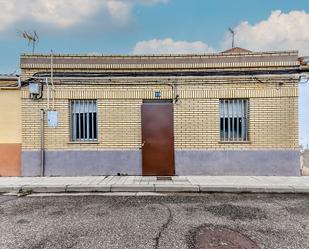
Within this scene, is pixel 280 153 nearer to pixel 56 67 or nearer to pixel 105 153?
pixel 105 153

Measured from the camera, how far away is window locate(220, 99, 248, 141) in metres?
9.70

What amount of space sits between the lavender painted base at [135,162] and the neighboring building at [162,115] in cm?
3

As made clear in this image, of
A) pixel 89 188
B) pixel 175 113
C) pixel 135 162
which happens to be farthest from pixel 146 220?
pixel 175 113

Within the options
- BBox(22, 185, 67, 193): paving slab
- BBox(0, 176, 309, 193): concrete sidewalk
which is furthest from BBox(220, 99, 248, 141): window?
BBox(22, 185, 67, 193): paving slab

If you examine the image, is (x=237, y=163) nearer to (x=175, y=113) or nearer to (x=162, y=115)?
(x=175, y=113)

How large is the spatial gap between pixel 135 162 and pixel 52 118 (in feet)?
10.6

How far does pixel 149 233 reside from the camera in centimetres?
463

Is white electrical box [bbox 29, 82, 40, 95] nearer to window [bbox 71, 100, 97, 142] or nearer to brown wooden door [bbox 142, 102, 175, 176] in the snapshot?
window [bbox 71, 100, 97, 142]

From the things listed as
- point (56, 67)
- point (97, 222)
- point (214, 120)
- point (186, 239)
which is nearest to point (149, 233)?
point (186, 239)

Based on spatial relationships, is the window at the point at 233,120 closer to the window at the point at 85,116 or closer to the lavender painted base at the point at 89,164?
the lavender painted base at the point at 89,164

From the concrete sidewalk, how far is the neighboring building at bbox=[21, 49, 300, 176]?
77 cm

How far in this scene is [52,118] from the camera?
9609 mm

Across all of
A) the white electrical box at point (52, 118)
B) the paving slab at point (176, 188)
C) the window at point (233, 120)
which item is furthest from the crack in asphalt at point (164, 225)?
the white electrical box at point (52, 118)

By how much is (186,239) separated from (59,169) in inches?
254
